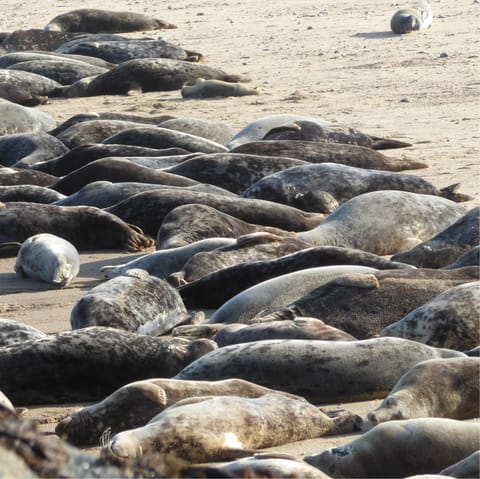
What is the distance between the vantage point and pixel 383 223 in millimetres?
6957

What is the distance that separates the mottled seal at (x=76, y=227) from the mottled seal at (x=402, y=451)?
4.22 metres

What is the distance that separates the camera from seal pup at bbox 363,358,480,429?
361 cm

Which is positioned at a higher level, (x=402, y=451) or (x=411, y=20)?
(x=402, y=451)

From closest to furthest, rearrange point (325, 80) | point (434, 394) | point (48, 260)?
point (434, 394) < point (48, 260) < point (325, 80)

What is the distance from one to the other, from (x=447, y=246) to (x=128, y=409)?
283 cm

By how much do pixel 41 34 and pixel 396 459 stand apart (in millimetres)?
15547

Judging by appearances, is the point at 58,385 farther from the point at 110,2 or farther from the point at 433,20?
the point at 110,2

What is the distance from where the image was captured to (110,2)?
22656mm

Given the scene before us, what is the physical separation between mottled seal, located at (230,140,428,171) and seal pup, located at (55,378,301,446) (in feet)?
17.0

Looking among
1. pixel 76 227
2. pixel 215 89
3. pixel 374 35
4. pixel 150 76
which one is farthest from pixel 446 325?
pixel 374 35

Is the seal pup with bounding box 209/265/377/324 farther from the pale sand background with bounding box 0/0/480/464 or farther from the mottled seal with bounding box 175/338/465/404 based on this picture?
the mottled seal with bounding box 175/338/465/404

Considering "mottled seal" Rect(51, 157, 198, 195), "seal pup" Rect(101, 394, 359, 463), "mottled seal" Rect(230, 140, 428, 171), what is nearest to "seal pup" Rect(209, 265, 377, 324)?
"seal pup" Rect(101, 394, 359, 463)

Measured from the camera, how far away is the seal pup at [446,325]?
182 inches

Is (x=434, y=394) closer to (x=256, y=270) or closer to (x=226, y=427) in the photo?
(x=226, y=427)
